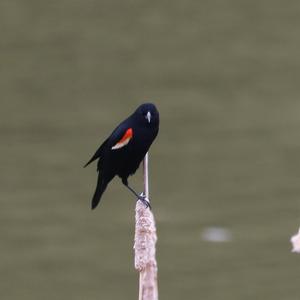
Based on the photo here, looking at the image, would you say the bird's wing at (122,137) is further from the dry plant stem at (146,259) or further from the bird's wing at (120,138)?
the dry plant stem at (146,259)

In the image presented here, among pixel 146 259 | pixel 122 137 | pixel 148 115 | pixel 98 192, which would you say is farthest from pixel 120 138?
pixel 146 259

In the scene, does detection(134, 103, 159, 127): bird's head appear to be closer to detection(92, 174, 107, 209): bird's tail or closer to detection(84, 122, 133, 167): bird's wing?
detection(84, 122, 133, 167): bird's wing

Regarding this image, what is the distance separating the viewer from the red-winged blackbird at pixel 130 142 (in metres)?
3.58

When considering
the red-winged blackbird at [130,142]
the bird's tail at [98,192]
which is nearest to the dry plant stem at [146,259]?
the bird's tail at [98,192]

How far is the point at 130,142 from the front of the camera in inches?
145

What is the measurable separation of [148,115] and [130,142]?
0.14 metres

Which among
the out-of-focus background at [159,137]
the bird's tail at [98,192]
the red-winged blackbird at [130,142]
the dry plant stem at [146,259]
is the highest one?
the out-of-focus background at [159,137]

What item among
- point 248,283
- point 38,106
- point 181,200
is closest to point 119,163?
point 248,283

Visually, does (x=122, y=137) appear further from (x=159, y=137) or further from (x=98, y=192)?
(x=159, y=137)

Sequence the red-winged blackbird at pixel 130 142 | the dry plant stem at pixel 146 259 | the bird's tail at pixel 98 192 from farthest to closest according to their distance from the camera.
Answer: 1. the red-winged blackbird at pixel 130 142
2. the bird's tail at pixel 98 192
3. the dry plant stem at pixel 146 259

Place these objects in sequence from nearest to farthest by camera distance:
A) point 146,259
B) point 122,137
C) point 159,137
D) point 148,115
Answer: point 146,259
point 148,115
point 122,137
point 159,137

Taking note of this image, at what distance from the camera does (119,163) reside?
369 cm

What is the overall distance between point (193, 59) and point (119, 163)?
6428 mm

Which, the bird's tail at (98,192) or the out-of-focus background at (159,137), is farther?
the out-of-focus background at (159,137)
